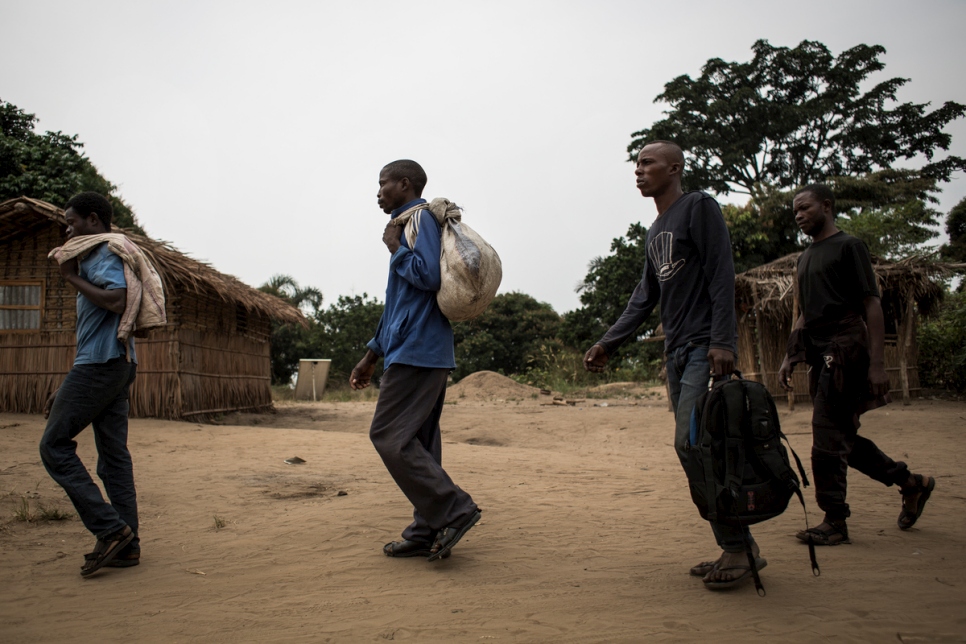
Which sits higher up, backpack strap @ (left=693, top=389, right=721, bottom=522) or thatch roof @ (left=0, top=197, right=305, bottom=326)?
thatch roof @ (left=0, top=197, right=305, bottom=326)

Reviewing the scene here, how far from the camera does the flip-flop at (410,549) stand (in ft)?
11.0

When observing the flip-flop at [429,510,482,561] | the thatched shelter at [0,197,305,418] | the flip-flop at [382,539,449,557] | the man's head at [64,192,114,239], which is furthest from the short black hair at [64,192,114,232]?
the thatched shelter at [0,197,305,418]

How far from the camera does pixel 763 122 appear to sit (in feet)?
84.4

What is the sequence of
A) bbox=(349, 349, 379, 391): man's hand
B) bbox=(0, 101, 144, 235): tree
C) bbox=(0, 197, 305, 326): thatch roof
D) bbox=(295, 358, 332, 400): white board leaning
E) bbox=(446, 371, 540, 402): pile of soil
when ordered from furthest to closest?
bbox=(295, 358, 332, 400): white board leaning → bbox=(446, 371, 540, 402): pile of soil → bbox=(0, 101, 144, 235): tree → bbox=(0, 197, 305, 326): thatch roof → bbox=(349, 349, 379, 391): man's hand

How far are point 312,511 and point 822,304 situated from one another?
10.3ft

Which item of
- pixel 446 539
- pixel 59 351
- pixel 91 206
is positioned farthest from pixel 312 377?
pixel 446 539

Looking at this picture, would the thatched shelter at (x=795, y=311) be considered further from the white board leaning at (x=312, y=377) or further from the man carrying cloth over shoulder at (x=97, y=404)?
the white board leaning at (x=312, y=377)

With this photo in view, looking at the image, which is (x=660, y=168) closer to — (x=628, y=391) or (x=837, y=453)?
(x=837, y=453)

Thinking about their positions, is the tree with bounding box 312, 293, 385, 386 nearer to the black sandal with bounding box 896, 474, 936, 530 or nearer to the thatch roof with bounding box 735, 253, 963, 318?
the thatch roof with bounding box 735, 253, 963, 318

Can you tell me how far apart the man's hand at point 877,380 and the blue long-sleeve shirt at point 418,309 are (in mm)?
2060

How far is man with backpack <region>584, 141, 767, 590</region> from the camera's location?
9.29ft

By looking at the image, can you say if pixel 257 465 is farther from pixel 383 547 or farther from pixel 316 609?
pixel 316 609

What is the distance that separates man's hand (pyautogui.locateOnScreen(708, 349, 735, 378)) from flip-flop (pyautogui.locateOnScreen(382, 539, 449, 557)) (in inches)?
60.0

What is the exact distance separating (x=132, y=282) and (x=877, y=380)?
361 cm
